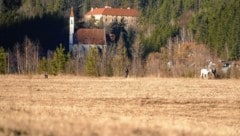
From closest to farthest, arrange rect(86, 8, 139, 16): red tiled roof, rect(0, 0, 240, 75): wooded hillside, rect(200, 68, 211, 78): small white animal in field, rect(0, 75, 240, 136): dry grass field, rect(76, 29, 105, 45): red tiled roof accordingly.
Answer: rect(0, 75, 240, 136): dry grass field < rect(200, 68, 211, 78): small white animal in field < rect(0, 0, 240, 75): wooded hillside < rect(76, 29, 105, 45): red tiled roof < rect(86, 8, 139, 16): red tiled roof

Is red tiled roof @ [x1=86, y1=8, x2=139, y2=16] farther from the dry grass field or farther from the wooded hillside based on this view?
the dry grass field

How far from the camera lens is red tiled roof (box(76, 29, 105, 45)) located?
108312mm

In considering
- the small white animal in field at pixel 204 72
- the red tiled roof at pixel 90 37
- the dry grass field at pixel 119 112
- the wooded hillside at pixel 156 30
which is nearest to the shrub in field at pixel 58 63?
the wooded hillside at pixel 156 30

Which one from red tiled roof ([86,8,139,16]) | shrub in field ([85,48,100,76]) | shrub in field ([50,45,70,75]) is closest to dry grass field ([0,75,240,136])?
shrub in field ([85,48,100,76])

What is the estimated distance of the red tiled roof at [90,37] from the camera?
108312 millimetres

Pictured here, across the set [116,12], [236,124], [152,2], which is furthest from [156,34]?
[236,124]

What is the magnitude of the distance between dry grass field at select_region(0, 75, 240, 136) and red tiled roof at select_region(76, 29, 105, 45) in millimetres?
68166

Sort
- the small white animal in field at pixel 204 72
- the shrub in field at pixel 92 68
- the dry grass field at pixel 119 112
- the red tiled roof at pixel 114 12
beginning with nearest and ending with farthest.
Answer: the dry grass field at pixel 119 112
the small white animal in field at pixel 204 72
the shrub in field at pixel 92 68
the red tiled roof at pixel 114 12

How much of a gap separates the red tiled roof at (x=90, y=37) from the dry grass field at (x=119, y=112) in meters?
68.2

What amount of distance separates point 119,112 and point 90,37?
278ft

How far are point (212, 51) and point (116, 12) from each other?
7341 cm

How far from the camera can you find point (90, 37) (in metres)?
109

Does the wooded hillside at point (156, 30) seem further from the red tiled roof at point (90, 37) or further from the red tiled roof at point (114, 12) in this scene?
the red tiled roof at point (114, 12)

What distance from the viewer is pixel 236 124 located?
23047 millimetres
